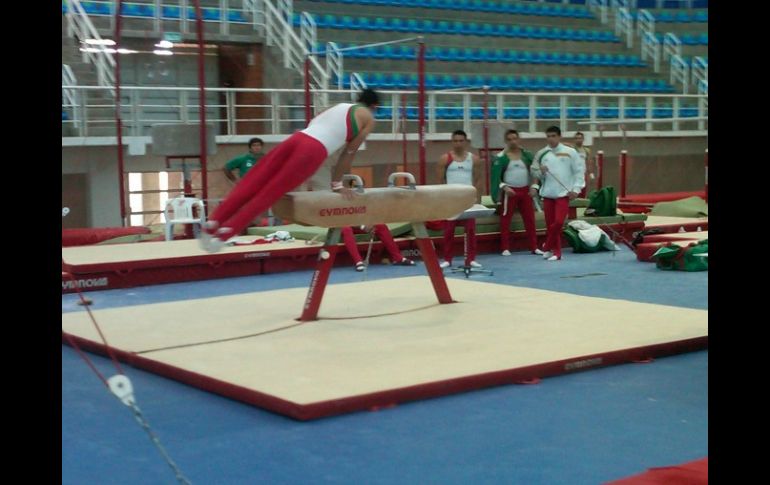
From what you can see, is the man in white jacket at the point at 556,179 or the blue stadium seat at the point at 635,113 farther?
the blue stadium seat at the point at 635,113

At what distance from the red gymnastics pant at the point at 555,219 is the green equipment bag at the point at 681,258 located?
1094 mm

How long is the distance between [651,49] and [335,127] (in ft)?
50.7

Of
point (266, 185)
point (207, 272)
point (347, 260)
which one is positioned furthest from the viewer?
point (347, 260)

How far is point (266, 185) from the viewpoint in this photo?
5.56 m

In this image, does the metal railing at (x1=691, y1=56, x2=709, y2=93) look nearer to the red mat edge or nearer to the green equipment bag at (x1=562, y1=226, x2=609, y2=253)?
the green equipment bag at (x1=562, y1=226, x2=609, y2=253)

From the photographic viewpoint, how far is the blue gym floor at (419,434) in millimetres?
3289

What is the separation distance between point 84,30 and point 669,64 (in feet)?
39.0

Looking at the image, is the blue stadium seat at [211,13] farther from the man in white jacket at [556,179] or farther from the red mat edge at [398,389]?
the red mat edge at [398,389]

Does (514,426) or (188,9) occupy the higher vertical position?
(188,9)

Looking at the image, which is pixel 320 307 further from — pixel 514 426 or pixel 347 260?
pixel 347 260

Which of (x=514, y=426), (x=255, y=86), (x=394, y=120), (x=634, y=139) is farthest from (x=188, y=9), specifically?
(x=514, y=426)

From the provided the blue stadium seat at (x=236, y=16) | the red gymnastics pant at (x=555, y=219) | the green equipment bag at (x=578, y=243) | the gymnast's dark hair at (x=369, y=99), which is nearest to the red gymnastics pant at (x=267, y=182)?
the gymnast's dark hair at (x=369, y=99)

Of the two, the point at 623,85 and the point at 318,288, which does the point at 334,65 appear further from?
the point at 318,288

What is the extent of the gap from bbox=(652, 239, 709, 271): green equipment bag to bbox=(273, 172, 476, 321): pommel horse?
9.88ft
